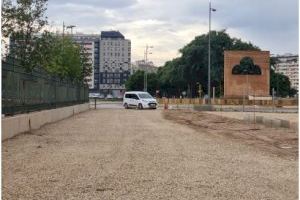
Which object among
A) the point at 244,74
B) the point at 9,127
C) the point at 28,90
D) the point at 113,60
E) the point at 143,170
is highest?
the point at 113,60

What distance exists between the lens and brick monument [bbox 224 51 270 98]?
239 ft

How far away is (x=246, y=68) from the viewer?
72875mm

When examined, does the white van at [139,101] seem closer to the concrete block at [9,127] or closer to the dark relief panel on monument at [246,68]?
the dark relief panel on monument at [246,68]

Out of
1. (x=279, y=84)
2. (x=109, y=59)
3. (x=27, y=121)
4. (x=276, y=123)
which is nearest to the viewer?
(x=27, y=121)

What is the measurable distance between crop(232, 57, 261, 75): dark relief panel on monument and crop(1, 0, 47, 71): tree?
Result: 4944cm

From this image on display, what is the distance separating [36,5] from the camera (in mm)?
25359

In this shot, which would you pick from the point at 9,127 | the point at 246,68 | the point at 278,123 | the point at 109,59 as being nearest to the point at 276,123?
the point at 278,123

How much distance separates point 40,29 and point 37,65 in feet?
6.08

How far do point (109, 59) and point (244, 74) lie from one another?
85.1 meters

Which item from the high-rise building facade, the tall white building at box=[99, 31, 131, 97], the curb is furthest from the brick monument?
the tall white building at box=[99, 31, 131, 97]

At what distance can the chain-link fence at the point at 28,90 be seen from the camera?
59.6 feet

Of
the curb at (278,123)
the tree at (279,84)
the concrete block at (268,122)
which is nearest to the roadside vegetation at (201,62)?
the tree at (279,84)

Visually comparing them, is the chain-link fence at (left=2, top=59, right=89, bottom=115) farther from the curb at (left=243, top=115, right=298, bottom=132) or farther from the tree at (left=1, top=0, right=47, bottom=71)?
the curb at (left=243, top=115, right=298, bottom=132)

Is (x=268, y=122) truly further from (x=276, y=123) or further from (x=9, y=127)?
(x=9, y=127)
